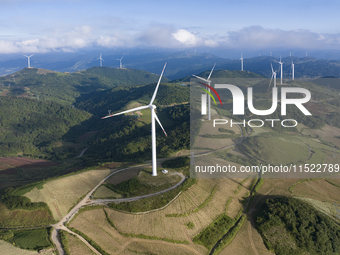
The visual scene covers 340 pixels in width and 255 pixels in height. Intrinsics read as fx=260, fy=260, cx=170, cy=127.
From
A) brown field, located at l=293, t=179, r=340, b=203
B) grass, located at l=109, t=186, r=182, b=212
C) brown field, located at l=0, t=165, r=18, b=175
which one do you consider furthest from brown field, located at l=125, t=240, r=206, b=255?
brown field, located at l=0, t=165, r=18, b=175

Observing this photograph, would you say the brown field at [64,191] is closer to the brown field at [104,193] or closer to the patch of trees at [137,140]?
the brown field at [104,193]

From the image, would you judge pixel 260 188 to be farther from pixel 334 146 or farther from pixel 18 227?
pixel 18 227

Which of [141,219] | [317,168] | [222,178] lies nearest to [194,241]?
[141,219]

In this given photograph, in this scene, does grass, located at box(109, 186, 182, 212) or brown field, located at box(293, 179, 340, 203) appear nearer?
grass, located at box(109, 186, 182, 212)

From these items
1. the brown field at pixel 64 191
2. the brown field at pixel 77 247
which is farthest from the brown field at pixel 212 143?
the brown field at pixel 77 247

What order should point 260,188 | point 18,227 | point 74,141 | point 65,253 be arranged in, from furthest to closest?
point 74,141 < point 260,188 < point 18,227 < point 65,253

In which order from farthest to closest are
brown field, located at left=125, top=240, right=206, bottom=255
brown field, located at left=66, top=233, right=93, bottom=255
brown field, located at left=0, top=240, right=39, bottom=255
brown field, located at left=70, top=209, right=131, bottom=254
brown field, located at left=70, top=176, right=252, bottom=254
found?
brown field, located at left=70, top=209, right=131, bottom=254
brown field, located at left=70, top=176, right=252, bottom=254
brown field, located at left=125, top=240, right=206, bottom=255
brown field, located at left=66, top=233, right=93, bottom=255
brown field, located at left=0, top=240, right=39, bottom=255

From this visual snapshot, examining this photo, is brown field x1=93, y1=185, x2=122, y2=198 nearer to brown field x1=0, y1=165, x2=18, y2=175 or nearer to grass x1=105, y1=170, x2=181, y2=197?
grass x1=105, y1=170, x2=181, y2=197
